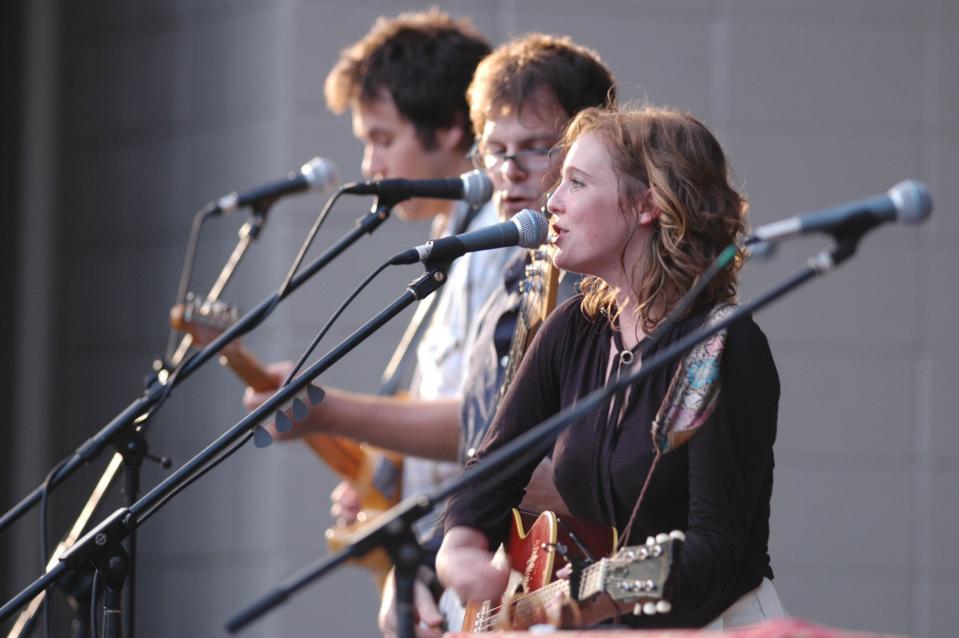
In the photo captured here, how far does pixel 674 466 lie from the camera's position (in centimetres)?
221

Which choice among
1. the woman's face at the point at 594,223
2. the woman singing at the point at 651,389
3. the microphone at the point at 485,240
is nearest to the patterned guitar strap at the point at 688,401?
the woman singing at the point at 651,389

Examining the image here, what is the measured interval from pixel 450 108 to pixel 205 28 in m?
2.33

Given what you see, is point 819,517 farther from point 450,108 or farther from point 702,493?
point 702,493

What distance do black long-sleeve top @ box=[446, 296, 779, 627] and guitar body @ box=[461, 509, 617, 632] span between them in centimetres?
3

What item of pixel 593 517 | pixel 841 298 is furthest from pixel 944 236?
pixel 593 517

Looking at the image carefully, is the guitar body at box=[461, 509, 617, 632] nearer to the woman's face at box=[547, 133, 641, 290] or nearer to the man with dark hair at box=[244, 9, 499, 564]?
the woman's face at box=[547, 133, 641, 290]

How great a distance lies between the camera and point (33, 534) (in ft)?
19.3

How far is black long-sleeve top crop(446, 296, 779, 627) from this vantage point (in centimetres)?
213

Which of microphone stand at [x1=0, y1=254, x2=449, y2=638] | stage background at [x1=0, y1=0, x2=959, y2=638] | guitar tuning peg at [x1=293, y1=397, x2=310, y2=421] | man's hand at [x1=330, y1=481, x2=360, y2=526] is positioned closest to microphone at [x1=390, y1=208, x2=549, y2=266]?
microphone stand at [x1=0, y1=254, x2=449, y2=638]

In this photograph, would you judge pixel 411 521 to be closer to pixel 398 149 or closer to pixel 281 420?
pixel 281 420

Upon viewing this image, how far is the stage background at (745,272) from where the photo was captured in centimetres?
498

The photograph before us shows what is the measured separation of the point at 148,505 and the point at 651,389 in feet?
2.70

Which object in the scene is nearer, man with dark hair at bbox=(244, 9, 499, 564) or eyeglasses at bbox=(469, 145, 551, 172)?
eyeglasses at bbox=(469, 145, 551, 172)

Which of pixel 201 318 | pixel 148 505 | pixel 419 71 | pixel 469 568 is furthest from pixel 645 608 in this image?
pixel 419 71
